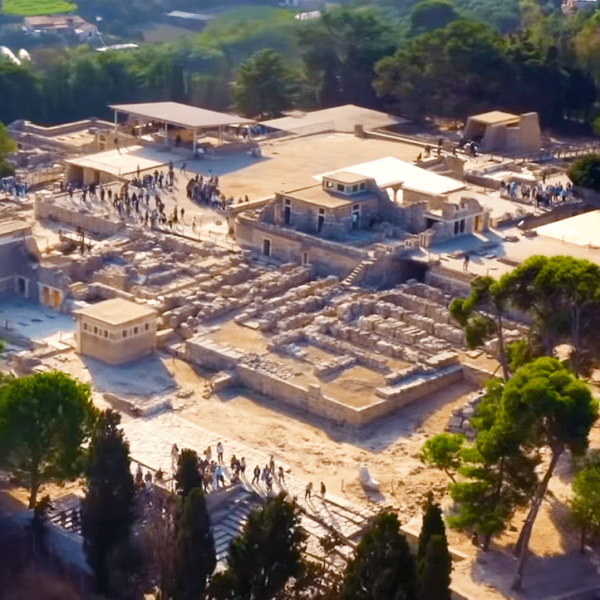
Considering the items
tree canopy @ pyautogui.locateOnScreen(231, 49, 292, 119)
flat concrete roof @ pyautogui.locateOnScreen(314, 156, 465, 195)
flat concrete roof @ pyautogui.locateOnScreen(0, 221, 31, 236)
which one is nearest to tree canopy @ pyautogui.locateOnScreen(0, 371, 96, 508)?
flat concrete roof @ pyautogui.locateOnScreen(0, 221, 31, 236)

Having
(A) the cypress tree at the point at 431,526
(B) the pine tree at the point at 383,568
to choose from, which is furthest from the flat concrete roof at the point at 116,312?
(A) the cypress tree at the point at 431,526

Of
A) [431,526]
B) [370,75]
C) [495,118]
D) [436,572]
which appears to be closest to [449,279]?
[431,526]

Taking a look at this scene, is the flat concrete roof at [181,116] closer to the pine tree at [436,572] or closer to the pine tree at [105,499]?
the pine tree at [105,499]

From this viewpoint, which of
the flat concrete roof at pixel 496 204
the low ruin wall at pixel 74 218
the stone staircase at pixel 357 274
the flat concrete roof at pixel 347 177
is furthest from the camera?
the flat concrete roof at pixel 496 204

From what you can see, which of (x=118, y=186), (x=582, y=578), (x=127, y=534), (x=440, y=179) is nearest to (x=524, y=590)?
(x=582, y=578)

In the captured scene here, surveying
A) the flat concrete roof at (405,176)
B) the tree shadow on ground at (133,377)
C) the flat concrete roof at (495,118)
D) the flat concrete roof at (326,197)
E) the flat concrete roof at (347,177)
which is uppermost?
the flat concrete roof at (347,177)

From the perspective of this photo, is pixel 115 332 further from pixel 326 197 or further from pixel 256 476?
pixel 326 197

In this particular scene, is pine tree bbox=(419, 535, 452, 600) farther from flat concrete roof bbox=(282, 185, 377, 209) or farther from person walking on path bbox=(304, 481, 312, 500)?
flat concrete roof bbox=(282, 185, 377, 209)
